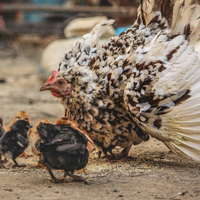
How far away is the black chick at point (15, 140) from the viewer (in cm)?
397

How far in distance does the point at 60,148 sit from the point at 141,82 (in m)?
0.93

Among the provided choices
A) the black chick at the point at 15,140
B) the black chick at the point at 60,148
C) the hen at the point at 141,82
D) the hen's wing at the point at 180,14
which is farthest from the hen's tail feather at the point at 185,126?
the black chick at the point at 15,140

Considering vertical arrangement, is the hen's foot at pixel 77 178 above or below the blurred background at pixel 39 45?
below

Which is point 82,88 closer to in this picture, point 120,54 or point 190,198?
point 120,54

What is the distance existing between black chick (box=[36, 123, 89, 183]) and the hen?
55 cm

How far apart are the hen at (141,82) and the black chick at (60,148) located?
545 millimetres

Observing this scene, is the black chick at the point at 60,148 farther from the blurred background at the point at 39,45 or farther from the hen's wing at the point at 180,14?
the hen's wing at the point at 180,14

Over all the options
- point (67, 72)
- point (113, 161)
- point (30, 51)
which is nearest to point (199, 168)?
point (113, 161)

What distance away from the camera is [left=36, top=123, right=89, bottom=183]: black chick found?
339 cm

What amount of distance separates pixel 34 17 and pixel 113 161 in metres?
17.0

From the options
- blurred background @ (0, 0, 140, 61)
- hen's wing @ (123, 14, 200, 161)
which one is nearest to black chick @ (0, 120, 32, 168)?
hen's wing @ (123, 14, 200, 161)

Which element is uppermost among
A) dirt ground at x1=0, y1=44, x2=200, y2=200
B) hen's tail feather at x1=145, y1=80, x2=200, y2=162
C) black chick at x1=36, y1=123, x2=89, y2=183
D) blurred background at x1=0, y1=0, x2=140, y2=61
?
blurred background at x1=0, y1=0, x2=140, y2=61

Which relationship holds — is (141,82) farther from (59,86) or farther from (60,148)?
(60,148)

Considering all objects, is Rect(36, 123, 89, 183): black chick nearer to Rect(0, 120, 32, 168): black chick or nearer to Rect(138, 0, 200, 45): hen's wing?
Rect(0, 120, 32, 168): black chick
